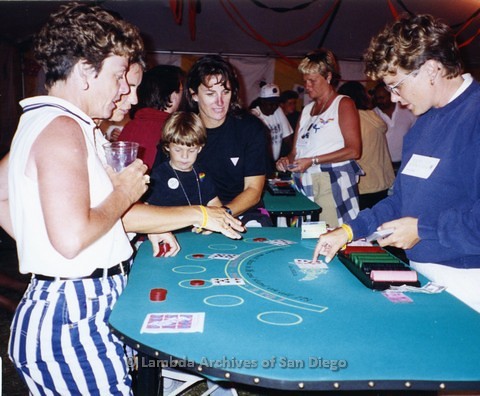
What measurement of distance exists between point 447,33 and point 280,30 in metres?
6.36

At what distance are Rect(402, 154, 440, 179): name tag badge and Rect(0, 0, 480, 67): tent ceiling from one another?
556 centimetres

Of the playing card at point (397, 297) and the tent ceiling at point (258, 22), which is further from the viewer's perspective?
the tent ceiling at point (258, 22)

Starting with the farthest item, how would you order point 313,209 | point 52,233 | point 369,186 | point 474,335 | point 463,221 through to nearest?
point 369,186 → point 313,209 → point 463,221 → point 474,335 → point 52,233

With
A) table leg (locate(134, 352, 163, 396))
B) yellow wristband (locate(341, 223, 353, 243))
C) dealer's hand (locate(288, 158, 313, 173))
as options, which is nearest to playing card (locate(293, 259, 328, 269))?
yellow wristband (locate(341, 223, 353, 243))

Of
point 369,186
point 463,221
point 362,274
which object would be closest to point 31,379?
point 362,274

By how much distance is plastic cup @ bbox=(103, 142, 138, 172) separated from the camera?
1.60 metres

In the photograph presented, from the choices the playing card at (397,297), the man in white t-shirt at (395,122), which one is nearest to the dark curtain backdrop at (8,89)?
the man in white t-shirt at (395,122)

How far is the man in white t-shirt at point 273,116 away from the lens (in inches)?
236

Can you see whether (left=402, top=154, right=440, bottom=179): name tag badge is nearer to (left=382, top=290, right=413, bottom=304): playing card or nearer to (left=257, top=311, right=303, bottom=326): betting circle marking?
(left=382, top=290, right=413, bottom=304): playing card

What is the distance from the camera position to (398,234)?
6.01 ft

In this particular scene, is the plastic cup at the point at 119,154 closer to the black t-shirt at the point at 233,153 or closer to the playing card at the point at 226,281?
the playing card at the point at 226,281

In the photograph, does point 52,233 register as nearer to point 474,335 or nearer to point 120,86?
point 120,86

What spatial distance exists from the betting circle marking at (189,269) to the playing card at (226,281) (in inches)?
5.5

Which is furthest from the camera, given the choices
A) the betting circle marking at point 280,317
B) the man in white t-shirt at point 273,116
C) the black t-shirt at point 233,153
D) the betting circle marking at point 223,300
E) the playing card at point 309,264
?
the man in white t-shirt at point 273,116
